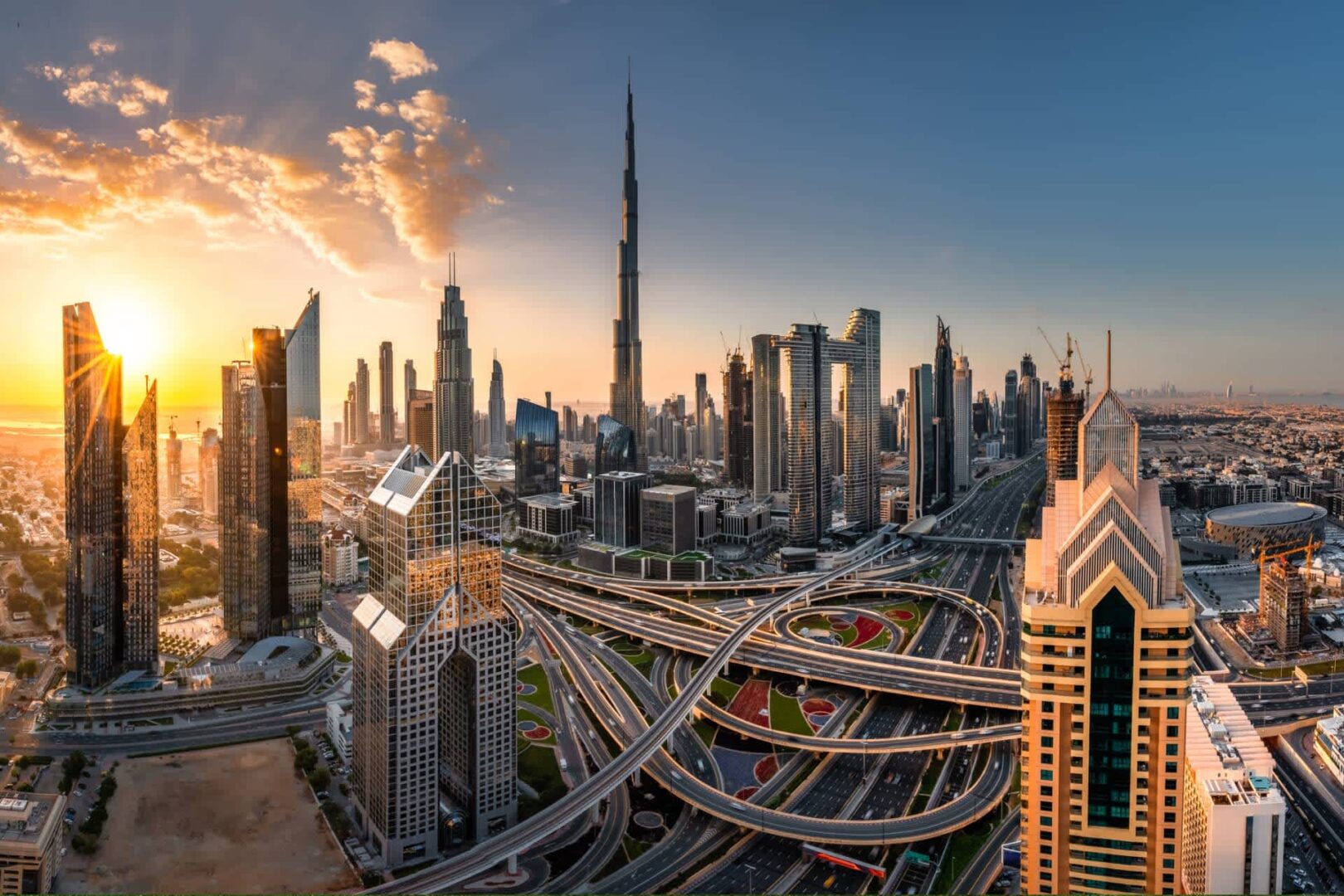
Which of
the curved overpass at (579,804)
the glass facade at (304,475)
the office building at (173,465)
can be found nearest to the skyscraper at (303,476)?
the glass facade at (304,475)

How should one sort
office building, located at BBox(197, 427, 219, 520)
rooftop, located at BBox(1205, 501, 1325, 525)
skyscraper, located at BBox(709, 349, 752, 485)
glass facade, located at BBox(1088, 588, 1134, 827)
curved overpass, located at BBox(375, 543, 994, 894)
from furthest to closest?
skyscraper, located at BBox(709, 349, 752, 485)
office building, located at BBox(197, 427, 219, 520)
rooftop, located at BBox(1205, 501, 1325, 525)
curved overpass, located at BBox(375, 543, 994, 894)
glass facade, located at BBox(1088, 588, 1134, 827)

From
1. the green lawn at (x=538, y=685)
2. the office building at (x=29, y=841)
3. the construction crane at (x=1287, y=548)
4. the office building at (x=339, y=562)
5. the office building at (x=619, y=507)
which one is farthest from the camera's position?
the office building at (x=619, y=507)

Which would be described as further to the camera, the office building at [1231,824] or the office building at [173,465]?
the office building at [173,465]

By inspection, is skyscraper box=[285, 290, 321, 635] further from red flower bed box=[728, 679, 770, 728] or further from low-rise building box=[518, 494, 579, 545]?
low-rise building box=[518, 494, 579, 545]

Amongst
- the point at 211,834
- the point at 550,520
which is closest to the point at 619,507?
the point at 550,520

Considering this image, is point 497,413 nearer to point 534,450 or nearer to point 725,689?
point 534,450

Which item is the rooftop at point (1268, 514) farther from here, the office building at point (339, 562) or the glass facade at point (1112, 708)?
the office building at point (339, 562)

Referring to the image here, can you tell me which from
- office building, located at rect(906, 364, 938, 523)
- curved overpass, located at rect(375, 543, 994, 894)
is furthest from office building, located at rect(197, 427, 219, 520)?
office building, located at rect(906, 364, 938, 523)
